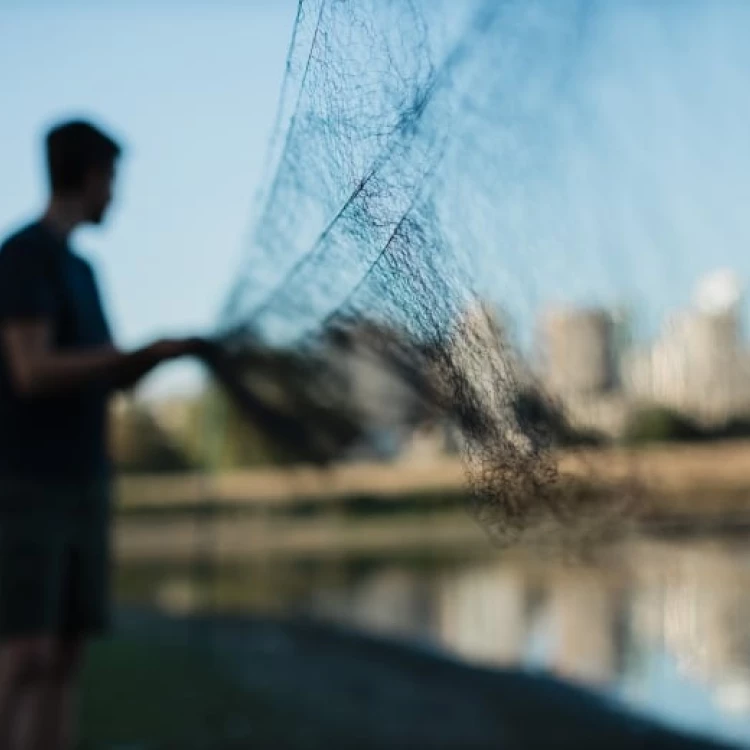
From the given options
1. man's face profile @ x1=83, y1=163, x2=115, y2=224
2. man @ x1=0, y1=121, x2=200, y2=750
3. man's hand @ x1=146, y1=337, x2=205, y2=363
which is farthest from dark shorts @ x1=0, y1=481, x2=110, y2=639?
man's face profile @ x1=83, y1=163, x2=115, y2=224

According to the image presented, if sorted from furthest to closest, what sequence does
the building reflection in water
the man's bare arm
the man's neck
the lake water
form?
the building reflection in water
the lake water
the man's neck
the man's bare arm

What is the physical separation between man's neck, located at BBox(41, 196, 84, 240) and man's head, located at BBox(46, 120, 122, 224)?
0.01 m

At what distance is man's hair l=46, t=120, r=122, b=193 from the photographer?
8.38 feet

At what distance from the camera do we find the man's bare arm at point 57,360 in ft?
7.63

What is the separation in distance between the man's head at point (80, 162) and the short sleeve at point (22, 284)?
240 mm

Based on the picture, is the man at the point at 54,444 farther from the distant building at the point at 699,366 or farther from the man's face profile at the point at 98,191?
the distant building at the point at 699,366

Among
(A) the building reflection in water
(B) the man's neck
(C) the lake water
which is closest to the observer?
(B) the man's neck

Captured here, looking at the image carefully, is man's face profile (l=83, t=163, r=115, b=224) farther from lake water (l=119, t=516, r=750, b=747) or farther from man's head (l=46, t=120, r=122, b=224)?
lake water (l=119, t=516, r=750, b=747)

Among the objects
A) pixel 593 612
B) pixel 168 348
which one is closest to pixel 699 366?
pixel 168 348

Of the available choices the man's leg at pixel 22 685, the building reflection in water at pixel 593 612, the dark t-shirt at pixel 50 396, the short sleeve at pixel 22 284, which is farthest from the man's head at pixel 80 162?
the building reflection in water at pixel 593 612

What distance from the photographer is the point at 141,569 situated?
39.5 feet

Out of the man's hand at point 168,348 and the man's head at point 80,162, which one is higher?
the man's head at point 80,162

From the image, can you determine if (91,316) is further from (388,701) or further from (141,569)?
(141,569)

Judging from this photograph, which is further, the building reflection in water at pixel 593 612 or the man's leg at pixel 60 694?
the building reflection in water at pixel 593 612
